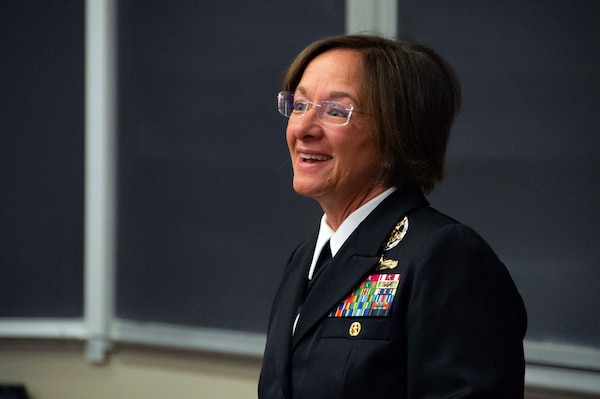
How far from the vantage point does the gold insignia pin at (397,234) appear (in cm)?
153

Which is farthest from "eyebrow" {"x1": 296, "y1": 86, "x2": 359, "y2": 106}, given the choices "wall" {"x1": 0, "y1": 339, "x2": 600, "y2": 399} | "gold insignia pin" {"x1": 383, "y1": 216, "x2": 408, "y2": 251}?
"wall" {"x1": 0, "y1": 339, "x2": 600, "y2": 399}

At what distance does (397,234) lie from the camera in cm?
154

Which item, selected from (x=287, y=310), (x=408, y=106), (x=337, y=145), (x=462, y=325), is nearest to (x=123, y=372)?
(x=287, y=310)

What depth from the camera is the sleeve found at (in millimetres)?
1360

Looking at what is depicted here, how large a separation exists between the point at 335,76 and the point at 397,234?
0.30 m

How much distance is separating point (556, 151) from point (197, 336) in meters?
1.40

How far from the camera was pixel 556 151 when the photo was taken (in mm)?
2369

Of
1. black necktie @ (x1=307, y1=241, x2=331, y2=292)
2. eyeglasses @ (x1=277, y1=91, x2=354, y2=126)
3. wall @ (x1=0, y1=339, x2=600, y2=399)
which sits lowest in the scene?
wall @ (x1=0, y1=339, x2=600, y2=399)

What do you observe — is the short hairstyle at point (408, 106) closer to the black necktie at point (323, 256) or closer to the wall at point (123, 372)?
the black necktie at point (323, 256)

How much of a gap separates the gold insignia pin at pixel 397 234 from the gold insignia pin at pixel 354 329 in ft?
0.45

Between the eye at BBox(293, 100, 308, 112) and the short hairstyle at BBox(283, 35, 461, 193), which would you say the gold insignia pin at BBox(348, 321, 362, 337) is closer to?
the short hairstyle at BBox(283, 35, 461, 193)

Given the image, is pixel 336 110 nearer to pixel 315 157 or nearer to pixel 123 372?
pixel 315 157

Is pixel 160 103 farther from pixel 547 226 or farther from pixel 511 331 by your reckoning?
pixel 511 331

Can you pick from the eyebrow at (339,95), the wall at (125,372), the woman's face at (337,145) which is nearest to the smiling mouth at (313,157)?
the woman's face at (337,145)
